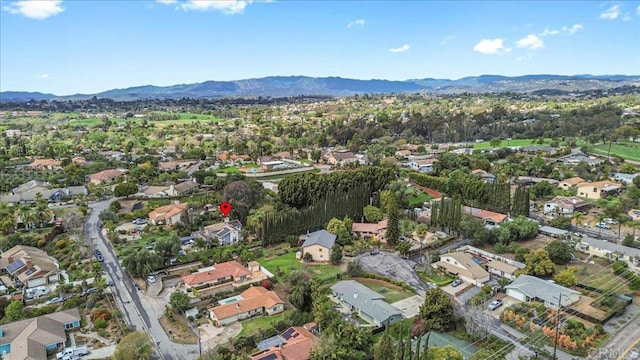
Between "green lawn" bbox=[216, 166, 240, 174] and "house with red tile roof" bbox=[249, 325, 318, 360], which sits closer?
"house with red tile roof" bbox=[249, 325, 318, 360]

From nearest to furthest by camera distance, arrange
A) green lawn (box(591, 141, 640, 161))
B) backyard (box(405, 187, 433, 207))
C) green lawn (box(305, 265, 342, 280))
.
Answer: green lawn (box(305, 265, 342, 280)), backyard (box(405, 187, 433, 207)), green lawn (box(591, 141, 640, 161))

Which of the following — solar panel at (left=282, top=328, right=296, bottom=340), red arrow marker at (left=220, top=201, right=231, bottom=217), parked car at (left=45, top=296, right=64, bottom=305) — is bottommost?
parked car at (left=45, top=296, right=64, bottom=305)

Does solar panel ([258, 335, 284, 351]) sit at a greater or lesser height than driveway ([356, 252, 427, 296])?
greater

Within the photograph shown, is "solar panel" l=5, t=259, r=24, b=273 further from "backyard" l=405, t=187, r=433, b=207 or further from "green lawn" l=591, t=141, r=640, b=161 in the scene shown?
"green lawn" l=591, t=141, r=640, b=161

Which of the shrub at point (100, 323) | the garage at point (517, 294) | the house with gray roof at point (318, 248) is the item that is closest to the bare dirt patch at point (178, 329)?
the shrub at point (100, 323)

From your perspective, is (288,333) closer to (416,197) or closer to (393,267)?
(393,267)

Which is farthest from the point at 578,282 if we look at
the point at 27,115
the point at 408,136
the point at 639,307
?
the point at 27,115

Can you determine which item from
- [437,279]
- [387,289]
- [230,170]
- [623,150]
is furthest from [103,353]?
[623,150]

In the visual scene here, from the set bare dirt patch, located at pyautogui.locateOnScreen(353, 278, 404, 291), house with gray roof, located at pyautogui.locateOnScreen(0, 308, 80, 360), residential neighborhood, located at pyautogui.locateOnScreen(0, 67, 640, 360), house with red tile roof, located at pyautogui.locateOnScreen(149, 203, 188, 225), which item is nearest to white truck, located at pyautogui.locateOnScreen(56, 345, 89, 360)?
residential neighborhood, located at pyautogui.locateOnScreen(0, 67, 640, 360)

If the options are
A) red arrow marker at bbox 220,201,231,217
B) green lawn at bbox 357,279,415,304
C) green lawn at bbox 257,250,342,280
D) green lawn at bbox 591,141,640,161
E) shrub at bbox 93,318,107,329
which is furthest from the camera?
→ green lawn at bbox 591,141,640,161
